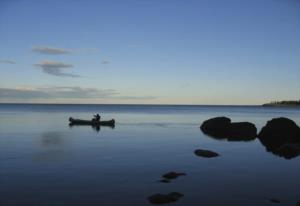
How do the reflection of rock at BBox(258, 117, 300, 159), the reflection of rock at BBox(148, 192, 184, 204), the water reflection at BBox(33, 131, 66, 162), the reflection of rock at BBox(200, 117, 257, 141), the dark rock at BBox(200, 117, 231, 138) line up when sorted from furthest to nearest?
1. the dark rock at BBox(200, 117, 231, 138)
2. the reflection of rock at BBox(200, 117, 257, 141)
3. the reflection of rock at BBox(258, 117, 300, 159)
4. the water reflection at BBox(33, 131, 66, 162)
5. the reflection of rock at BBox(148, 192, 184, 204)

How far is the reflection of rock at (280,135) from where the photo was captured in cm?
3962

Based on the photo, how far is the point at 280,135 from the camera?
44.2 m

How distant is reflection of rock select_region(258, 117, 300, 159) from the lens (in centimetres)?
3962

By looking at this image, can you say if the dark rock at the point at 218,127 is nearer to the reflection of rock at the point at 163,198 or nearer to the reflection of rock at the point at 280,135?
the reflection of rock at the point at 280,135

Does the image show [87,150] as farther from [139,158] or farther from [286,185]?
[286,185]

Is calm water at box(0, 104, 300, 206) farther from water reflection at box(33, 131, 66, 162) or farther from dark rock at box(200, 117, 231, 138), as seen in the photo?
dark rock at box(200, 117, 231, 138)

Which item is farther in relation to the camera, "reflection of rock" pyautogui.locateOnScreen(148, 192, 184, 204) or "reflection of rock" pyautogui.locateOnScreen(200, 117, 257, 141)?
"reflection of rock" pyautogui.locateOnScreen(200, 117, 257, 141)

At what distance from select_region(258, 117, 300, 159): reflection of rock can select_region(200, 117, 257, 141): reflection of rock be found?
97.8 inches

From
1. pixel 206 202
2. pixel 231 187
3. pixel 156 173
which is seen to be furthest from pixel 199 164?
pixel 206 202

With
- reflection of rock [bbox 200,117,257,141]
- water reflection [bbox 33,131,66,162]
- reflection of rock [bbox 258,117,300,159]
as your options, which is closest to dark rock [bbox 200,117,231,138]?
reflection of rock [bbox 200,117,257,141]

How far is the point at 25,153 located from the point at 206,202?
2067 cm

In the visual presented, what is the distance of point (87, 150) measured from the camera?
36.4m

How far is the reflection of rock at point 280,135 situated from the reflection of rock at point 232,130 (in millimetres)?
2483

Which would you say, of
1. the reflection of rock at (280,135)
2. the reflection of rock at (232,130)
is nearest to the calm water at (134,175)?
the reflection of rock at (280,135)
